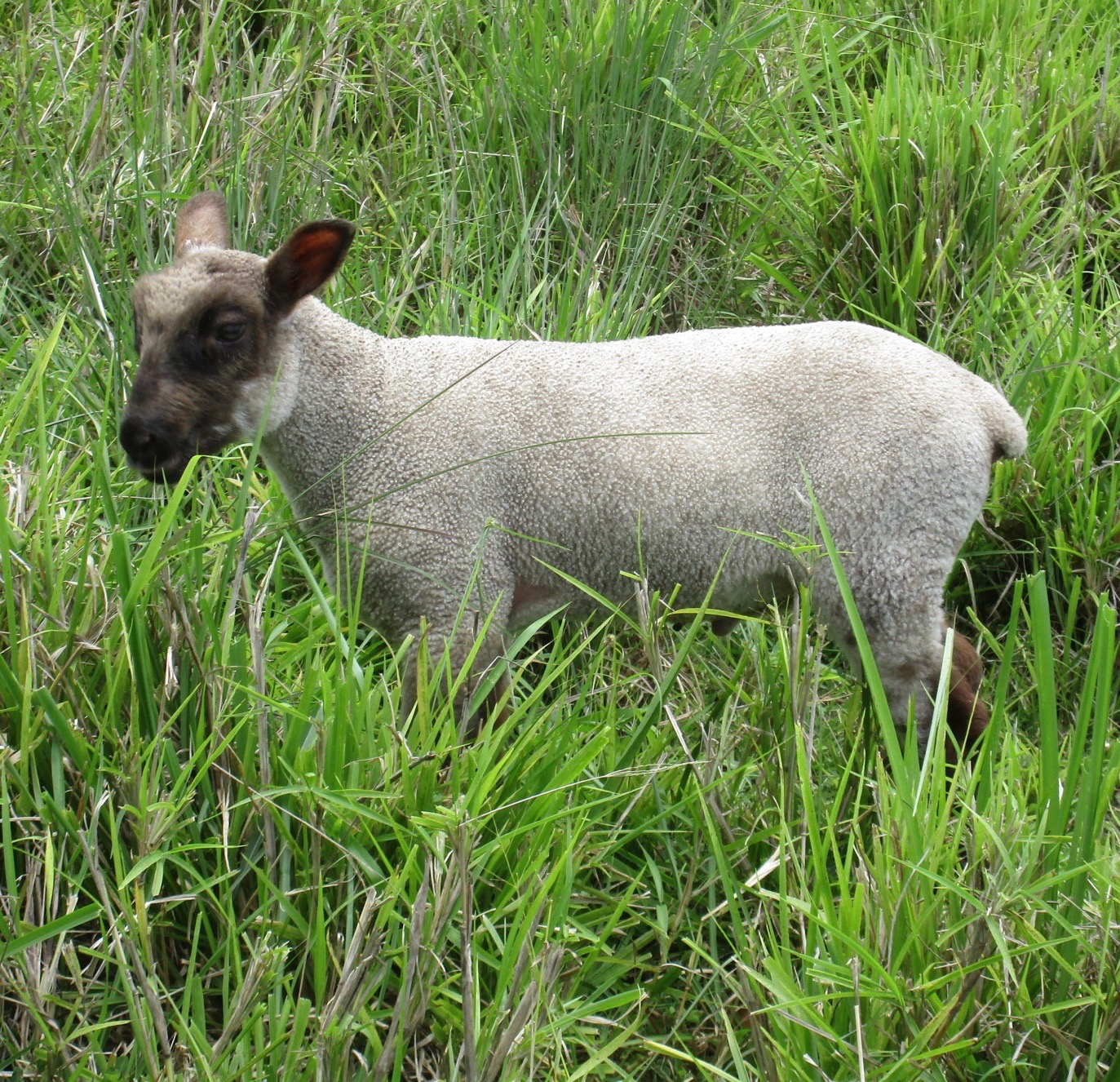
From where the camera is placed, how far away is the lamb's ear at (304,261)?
10.1 feet

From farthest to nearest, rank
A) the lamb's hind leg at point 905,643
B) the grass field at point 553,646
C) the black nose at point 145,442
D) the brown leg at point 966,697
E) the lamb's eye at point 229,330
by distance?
the brown leg at point 966,697, the lamb's hind leg at point 905,643, the lamb's eye at point 229,330, the black nose at point 145,442, the grass field at point 553,646

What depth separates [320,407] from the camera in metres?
3.30

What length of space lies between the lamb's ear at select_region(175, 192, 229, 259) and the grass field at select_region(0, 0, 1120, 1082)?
0.36m

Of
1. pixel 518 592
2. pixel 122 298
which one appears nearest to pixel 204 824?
pixel 518 592

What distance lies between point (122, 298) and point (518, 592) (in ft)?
5.17

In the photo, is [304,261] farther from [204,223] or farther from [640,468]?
[640,468]

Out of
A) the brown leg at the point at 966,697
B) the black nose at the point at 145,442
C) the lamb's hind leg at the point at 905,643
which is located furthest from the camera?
the brown leg at the point at 966,697

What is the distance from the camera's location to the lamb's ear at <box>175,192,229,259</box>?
3.50m

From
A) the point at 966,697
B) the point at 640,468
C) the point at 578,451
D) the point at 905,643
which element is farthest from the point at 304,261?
the point at 966,697

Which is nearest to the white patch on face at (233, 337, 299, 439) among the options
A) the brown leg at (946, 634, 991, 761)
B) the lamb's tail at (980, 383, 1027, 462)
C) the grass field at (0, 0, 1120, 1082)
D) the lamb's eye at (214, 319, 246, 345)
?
the lamb's eye at (214, 319, 246, 345)

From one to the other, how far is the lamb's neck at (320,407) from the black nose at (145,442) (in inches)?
12.4

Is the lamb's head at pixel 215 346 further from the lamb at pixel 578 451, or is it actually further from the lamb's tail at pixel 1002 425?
the lamb's tail at pixel 1002 425

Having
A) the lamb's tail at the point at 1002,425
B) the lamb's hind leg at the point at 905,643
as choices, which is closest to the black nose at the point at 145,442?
the lamb's hind leg at the point at 905,643

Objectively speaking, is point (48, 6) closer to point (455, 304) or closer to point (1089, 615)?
point (455, 304)
